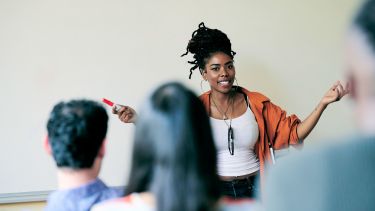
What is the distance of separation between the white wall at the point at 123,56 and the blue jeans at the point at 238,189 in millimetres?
552

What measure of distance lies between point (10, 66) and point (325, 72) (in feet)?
5.25

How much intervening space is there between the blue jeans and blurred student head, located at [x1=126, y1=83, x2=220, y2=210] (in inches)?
39.1

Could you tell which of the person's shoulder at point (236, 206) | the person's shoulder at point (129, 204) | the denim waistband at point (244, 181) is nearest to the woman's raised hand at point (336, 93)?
the denim waistband at point (244, 181)

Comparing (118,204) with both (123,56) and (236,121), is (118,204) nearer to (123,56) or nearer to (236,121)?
(236,121)

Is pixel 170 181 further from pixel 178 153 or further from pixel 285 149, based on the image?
pixel 285 149

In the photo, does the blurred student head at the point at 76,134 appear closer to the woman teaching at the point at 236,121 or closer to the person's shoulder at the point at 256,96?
the woman teaching at the point at 236,121

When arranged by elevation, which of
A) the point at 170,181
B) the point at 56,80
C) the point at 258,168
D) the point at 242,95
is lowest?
the point at 258,168

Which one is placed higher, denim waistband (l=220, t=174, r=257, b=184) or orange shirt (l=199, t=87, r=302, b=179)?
orange shirt (l=199, t=87, r=302, b=179)

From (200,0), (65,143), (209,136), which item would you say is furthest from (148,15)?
(209,136)

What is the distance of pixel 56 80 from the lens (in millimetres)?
1936

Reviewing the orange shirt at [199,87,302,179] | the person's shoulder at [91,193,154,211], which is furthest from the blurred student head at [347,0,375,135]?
the orange shirt at [199,87,302,179]

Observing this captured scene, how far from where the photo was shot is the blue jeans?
1723 millimetres

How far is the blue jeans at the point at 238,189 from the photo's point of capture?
5.65 feet

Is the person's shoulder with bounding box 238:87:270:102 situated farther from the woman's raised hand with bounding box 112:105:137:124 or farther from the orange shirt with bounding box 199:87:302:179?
the woman's raised hand with bounding box 112:105:137:124
